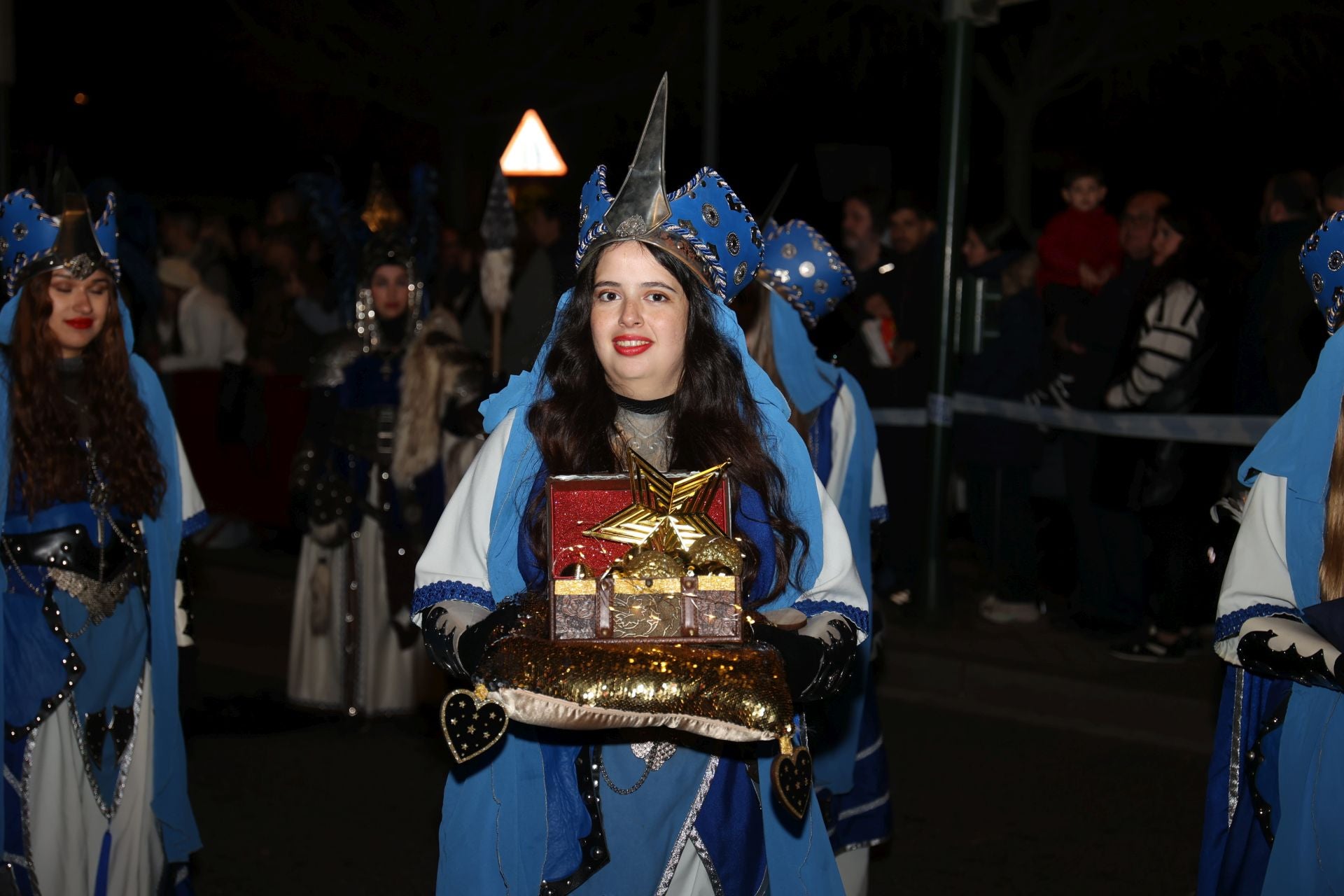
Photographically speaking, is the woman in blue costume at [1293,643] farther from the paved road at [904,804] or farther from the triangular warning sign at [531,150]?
the triangular warning sign at [531,150]

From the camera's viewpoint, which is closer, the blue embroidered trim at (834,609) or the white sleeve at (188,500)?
the blue embroidered trim at (834,609)

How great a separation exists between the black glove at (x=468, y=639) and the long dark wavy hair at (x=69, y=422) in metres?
2.00

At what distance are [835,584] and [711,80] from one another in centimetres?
641

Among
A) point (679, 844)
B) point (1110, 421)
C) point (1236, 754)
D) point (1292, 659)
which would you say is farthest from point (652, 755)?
point (1110, 421)

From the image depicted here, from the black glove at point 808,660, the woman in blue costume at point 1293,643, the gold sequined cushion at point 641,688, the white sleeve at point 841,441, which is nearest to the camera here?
the gold sequined cushion at point 641,688

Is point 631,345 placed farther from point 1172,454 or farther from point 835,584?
point 1172,454

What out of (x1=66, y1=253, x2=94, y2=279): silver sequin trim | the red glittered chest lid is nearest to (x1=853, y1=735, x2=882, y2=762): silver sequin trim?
the red glittered chest lid

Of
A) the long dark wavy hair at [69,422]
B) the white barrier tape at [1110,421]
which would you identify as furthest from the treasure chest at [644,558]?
the white barrier tape at [1110,421]

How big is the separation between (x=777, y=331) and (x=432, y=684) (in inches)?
123

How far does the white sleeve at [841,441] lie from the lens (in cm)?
565

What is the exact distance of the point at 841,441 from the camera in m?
5.67

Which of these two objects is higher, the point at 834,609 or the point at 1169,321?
the point at 1169,321

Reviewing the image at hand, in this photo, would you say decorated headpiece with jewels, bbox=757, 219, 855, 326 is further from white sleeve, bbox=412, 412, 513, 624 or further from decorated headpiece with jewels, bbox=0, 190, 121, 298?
white sleeve, bbox=412, 412, 513, 624

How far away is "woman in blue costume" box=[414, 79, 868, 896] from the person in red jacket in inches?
289
